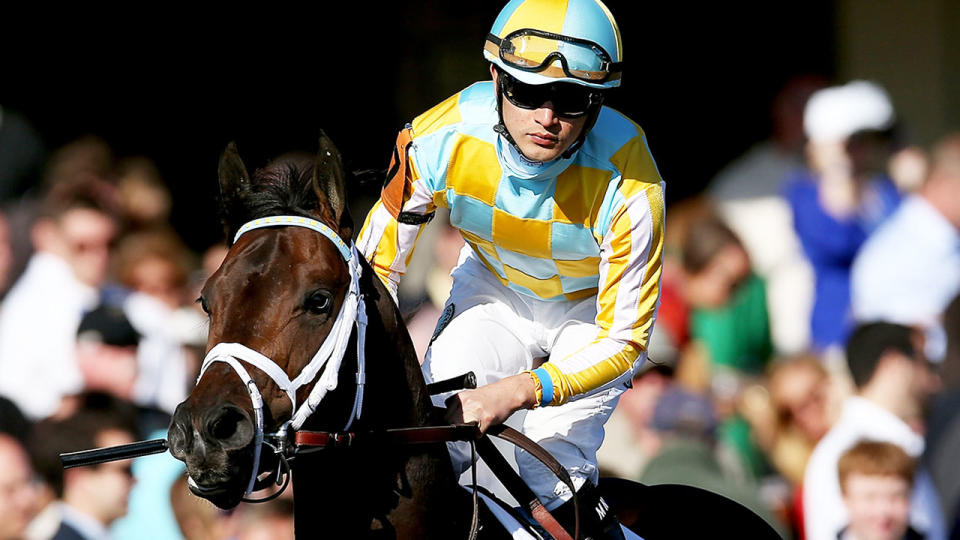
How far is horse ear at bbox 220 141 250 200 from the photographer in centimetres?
339

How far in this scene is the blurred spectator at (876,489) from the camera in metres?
5.54

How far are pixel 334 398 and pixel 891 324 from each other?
3.79 metres

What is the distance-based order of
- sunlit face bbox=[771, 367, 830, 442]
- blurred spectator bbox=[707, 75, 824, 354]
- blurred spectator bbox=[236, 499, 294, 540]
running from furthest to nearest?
blurred spectator bbox=[707, 75, 824, 354], sunlit face bbox=[771, 367, 830, 442], blurred spectator bbox=[236, 499, 294, 540]

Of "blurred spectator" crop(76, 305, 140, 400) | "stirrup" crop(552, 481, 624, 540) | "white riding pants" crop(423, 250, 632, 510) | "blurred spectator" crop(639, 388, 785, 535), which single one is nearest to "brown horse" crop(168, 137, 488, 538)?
"white riding pants" crop(423, 250, 632, 510)

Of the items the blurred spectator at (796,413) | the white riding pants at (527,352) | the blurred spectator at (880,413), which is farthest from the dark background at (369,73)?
the white riding pants at (527,352)

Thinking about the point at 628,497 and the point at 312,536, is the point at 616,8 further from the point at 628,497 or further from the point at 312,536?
the point at 312,536

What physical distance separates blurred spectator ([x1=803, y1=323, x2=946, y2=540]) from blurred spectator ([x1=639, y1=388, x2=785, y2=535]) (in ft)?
0.79

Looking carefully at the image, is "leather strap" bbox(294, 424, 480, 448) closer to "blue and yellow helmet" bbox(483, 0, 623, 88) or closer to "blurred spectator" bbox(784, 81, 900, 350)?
"blue and yellow helmet" bbox(483, 0, 623, 88)

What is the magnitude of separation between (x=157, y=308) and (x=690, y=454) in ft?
8.30

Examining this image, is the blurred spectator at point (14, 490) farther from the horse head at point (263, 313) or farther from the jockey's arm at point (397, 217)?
the horse head at point (263, 313)

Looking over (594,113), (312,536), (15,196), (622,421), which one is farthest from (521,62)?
(15,196)

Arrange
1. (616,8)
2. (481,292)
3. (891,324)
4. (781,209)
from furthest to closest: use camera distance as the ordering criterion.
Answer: (616,8)
(781,209)
(891,324)
(481,292)

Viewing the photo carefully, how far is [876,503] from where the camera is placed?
5539 millimetres

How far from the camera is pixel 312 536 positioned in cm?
333
